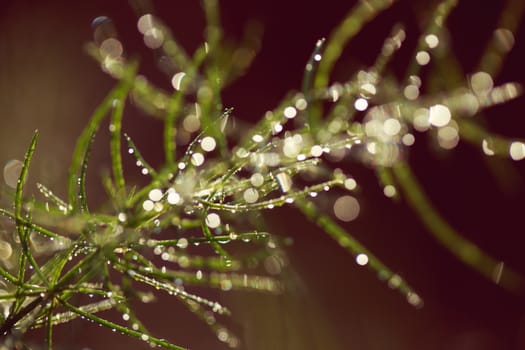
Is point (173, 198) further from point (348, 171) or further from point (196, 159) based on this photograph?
point (348, 171)

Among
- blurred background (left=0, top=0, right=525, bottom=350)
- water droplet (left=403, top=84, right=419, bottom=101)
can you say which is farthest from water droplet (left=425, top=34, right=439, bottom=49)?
blurred background (left=0, top=0, right=525, bottom=350)

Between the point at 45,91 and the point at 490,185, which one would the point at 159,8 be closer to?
the point at 45,91

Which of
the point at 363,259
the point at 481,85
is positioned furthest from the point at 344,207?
the point at 363,259

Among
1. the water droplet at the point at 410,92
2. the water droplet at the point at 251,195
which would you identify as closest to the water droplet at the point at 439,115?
the water droplet at the point at 410,92

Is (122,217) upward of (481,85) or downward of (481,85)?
downward

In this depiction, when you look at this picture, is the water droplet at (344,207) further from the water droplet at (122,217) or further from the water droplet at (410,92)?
the water droplet at (122,217)

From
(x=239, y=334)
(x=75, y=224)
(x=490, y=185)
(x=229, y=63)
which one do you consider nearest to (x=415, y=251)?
(x=490, y=185)

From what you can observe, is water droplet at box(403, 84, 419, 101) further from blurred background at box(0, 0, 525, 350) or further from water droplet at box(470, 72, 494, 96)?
blurred background at box(0, 0, 525, 350)

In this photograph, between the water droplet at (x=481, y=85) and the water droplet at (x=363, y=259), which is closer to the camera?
the water droplet at (x=363, y=259)
